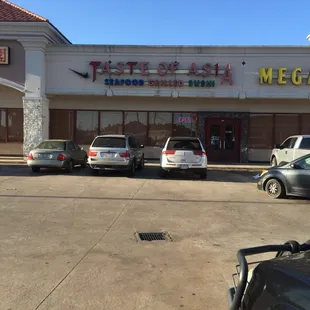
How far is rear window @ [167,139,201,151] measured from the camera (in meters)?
14.5

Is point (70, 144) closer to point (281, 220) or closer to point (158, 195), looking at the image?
point (158, 195)

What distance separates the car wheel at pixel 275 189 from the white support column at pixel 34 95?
13357mm

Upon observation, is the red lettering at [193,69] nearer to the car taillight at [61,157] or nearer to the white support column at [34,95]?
the white support column at [34,95]

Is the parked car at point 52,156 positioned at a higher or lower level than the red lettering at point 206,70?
lower

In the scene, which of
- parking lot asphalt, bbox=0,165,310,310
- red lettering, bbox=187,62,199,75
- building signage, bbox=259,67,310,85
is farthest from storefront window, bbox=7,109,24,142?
building signage, bbox=259,67,310,85

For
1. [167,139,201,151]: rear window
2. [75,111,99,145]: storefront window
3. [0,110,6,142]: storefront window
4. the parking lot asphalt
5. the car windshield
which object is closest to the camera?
the parking lot asphalt

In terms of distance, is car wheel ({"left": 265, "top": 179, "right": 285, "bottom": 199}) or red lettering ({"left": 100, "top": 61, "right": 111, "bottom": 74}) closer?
car wheel ({"left": 265, "top": 179, "right": 285, "bottom": 199})

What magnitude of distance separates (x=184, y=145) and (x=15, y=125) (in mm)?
11886

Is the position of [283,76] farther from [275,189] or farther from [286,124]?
[275,189]

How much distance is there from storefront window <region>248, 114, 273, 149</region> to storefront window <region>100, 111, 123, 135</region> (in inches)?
287

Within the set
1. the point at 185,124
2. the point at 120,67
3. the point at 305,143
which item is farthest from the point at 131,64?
the point at 305,143

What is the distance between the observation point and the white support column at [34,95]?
19.8m

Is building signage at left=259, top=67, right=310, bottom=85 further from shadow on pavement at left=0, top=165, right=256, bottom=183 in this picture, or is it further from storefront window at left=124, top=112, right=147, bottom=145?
storefront window at left=124, top=112, right=147, bottom=145

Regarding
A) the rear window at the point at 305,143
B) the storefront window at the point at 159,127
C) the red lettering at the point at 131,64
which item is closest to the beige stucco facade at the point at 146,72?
the red lettering at the point at 131,64
